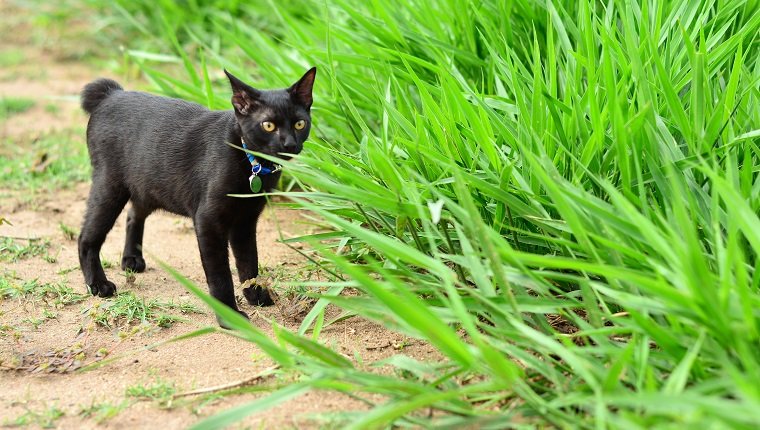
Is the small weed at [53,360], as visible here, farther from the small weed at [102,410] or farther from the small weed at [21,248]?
the small weed at [21,248]

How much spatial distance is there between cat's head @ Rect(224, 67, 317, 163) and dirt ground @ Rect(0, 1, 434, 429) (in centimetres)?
29

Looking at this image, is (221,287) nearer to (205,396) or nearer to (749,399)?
(205,396)

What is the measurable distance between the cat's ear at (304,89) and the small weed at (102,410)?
48.7 inches

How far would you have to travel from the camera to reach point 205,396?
223cm

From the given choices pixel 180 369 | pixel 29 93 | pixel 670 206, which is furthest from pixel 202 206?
pixel 29 93

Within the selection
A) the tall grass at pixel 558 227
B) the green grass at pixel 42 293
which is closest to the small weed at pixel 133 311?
the green grass at pixel 42 293

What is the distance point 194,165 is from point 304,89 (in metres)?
0.47

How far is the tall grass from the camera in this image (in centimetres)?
182

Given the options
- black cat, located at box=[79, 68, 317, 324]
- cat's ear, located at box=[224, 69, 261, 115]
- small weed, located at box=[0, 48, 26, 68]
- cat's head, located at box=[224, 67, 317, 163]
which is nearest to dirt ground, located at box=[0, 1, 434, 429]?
black cat, located at box=[79, 68, 317, 324]

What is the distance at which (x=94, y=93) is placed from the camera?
338 cm

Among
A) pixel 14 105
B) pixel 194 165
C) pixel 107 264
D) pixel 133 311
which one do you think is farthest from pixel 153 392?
pixel 14 105

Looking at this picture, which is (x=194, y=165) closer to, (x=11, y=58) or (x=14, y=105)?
(x=14, y=105)

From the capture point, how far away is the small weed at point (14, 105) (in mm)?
5289

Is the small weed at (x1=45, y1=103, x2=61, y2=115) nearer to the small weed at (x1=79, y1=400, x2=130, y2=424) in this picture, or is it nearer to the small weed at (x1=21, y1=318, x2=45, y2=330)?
the small weed at (x1=21, y1=318, x2=45, y2=330)
